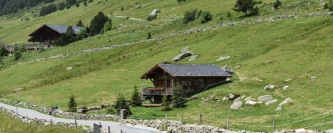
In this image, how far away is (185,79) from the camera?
60.2 m

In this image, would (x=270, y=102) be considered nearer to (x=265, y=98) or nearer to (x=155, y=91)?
(x=265, y=98)

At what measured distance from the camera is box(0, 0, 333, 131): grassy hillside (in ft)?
149

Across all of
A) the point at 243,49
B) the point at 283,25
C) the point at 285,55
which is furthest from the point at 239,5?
the point at 285,55

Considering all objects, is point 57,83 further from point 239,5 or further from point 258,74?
point 239,5

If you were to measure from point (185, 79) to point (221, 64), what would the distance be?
12.5 meters

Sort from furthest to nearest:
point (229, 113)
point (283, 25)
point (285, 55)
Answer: point (283, 25)
point (285, 55)
point (229, 113)

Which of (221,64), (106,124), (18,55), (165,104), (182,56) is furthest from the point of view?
(18,55)

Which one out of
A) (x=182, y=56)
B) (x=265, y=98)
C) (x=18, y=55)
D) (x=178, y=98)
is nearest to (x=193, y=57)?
(x=182, y=56)

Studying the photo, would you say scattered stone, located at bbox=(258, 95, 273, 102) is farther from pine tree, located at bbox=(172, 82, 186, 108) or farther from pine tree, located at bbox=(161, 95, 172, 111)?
pine tree, located at bbox=(161, 95, 172, 111)

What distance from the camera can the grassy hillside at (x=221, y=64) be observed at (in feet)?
149

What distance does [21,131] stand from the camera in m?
47.9

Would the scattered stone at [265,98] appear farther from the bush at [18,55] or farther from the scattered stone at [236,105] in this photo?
the bush at [18,55]

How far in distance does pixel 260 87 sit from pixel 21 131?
85.2 ft

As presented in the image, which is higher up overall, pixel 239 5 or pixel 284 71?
pixel 239 5
